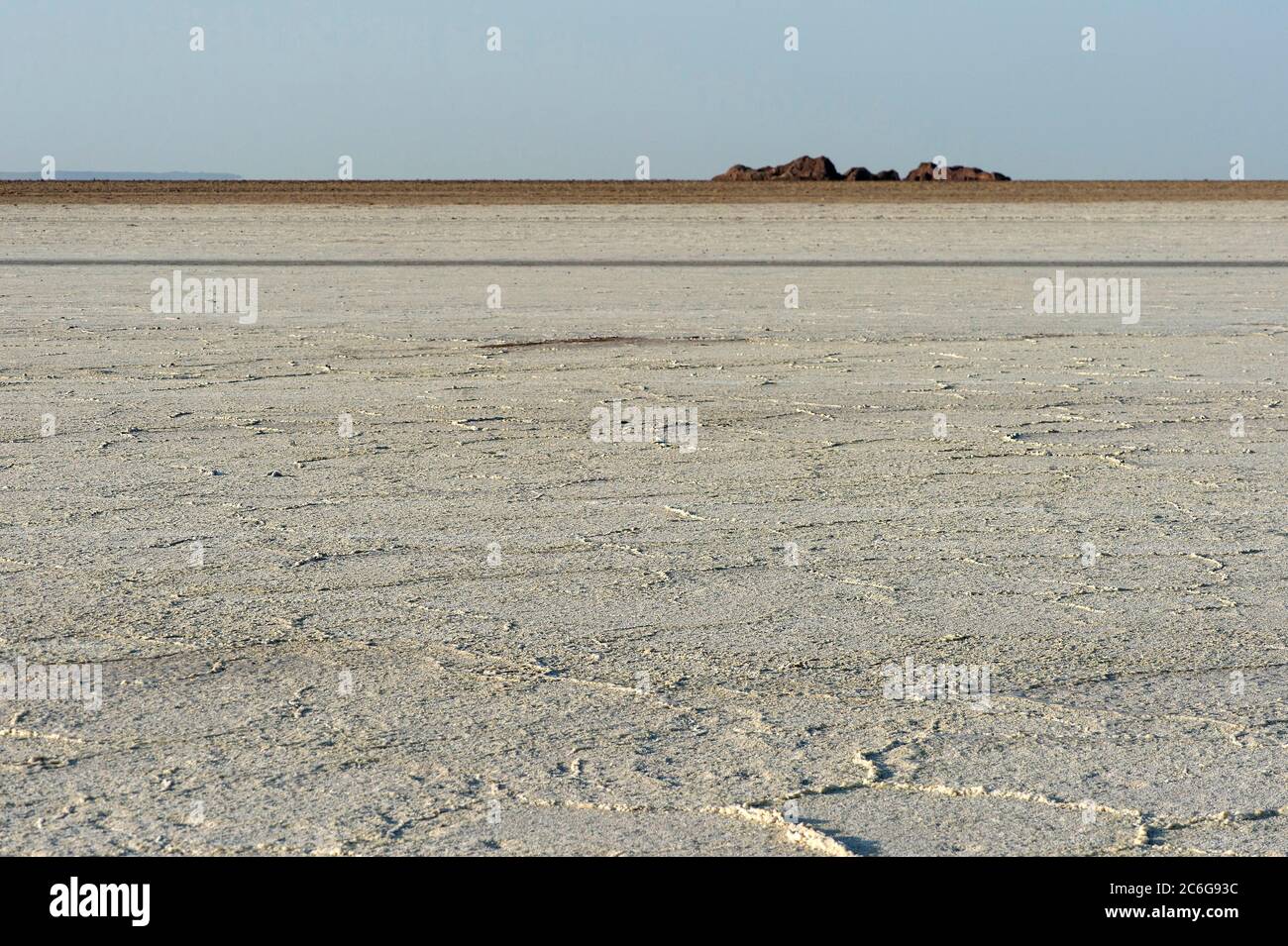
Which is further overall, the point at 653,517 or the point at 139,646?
the point at 653,517

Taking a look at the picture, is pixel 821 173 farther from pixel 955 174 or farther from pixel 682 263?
pixel 682 263

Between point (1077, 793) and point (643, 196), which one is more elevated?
point (643, 196)

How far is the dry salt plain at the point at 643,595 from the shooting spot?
321cm

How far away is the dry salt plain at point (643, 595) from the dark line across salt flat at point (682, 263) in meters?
9.18

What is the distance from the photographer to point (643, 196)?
59.0 metres

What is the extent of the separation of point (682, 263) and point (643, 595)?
16463 millimetres

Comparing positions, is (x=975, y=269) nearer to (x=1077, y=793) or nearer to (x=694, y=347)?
(x=694, y=347)

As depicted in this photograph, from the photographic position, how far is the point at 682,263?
20938 millimetres

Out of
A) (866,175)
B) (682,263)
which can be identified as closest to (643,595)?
(682,263)

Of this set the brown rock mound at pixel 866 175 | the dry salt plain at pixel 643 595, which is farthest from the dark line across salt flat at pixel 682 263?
the brown rock mound at pixel 866 175

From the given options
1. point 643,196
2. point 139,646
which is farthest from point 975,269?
point 643,196

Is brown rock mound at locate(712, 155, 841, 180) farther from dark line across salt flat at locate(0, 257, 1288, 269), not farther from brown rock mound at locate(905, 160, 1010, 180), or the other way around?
dark line across salt flat at locate(0, 257, 1288, 269)
